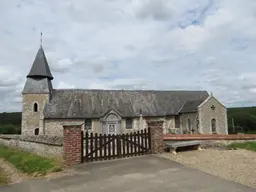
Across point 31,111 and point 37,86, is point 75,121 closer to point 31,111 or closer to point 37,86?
point 31,111

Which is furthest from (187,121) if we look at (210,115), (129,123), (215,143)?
(215,143)

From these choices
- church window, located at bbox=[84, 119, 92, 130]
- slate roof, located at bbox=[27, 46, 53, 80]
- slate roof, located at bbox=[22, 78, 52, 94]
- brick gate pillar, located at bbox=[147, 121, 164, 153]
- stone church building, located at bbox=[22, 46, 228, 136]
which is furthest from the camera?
slate roof, located at bbox=[27, 46, 53, 80]

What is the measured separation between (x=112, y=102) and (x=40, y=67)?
396 inches

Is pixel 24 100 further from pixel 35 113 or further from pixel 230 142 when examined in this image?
pixel 230 142

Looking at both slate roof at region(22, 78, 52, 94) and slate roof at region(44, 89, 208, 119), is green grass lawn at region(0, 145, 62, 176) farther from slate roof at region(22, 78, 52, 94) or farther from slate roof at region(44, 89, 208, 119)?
slate roof at region(22, 78, 52, 94)

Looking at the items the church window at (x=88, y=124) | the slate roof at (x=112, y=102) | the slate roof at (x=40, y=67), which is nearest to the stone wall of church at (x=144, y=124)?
the slate roof at (x=112, y=102)

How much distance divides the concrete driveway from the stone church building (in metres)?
17.8

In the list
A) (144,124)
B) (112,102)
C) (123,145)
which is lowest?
(123,145)

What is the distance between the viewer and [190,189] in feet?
20.3

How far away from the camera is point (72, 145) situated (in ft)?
30.5

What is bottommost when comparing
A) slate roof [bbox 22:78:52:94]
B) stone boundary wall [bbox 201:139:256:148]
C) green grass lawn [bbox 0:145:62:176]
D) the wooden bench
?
green grass lawn [bbox 0:145:62:176]

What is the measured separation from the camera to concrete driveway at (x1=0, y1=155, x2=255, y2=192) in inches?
250

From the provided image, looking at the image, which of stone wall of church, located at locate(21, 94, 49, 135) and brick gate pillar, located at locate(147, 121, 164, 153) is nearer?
brick gate pillar, located at locate(147, 121, 164, 153)

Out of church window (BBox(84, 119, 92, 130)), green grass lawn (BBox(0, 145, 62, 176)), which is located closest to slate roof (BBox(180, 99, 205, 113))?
church window (BBox(84, 119, 92, 130))
